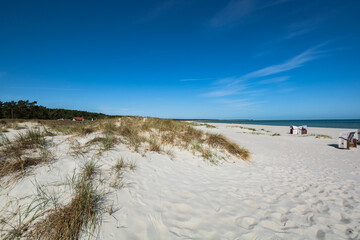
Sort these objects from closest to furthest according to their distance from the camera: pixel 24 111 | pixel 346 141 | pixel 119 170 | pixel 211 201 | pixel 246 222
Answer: pixel 246 222, pixel 211 201, pixel 119 170, pixel 346 141, pixel 24 111

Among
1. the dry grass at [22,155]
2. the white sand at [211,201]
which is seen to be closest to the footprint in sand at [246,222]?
the white sand at [211,201]

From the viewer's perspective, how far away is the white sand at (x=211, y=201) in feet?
7.25

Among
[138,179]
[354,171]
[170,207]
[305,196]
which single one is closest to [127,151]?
[138,179]

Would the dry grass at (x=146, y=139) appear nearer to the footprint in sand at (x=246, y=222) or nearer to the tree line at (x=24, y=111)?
the footprint in sand at (x=246, y=222)

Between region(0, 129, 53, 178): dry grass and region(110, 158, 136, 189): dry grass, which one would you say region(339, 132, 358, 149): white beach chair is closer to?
region(110, 158, 136, 189): dry grass

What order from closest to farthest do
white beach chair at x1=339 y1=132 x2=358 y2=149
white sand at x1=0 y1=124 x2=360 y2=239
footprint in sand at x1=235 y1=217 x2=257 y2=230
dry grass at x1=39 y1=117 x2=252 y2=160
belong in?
white sand at x1=0 y1=124 x2=360 y2=239 < footprint in sand at x1=235 y1=217 x2=257 y2=230 < dry grass at x1=39 y1=117 x2=252 y2=160 < white beach chair at x1=339 y1=132 x2=358 y2=149

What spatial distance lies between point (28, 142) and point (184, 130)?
608cm

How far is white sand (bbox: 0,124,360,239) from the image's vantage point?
221 centimetres

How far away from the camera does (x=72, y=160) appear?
3441 mm

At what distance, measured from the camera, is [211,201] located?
2936 mm

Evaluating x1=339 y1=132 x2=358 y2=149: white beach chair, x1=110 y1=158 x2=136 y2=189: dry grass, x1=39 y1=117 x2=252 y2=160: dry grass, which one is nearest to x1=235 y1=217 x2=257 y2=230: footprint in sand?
x1=110 y1=158 x2=136 y2=189: dry grass

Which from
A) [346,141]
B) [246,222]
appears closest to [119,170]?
[246,222]

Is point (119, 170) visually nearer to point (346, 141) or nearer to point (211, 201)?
point (211, 201)

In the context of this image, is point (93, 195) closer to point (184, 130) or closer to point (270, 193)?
point (270, 193)
